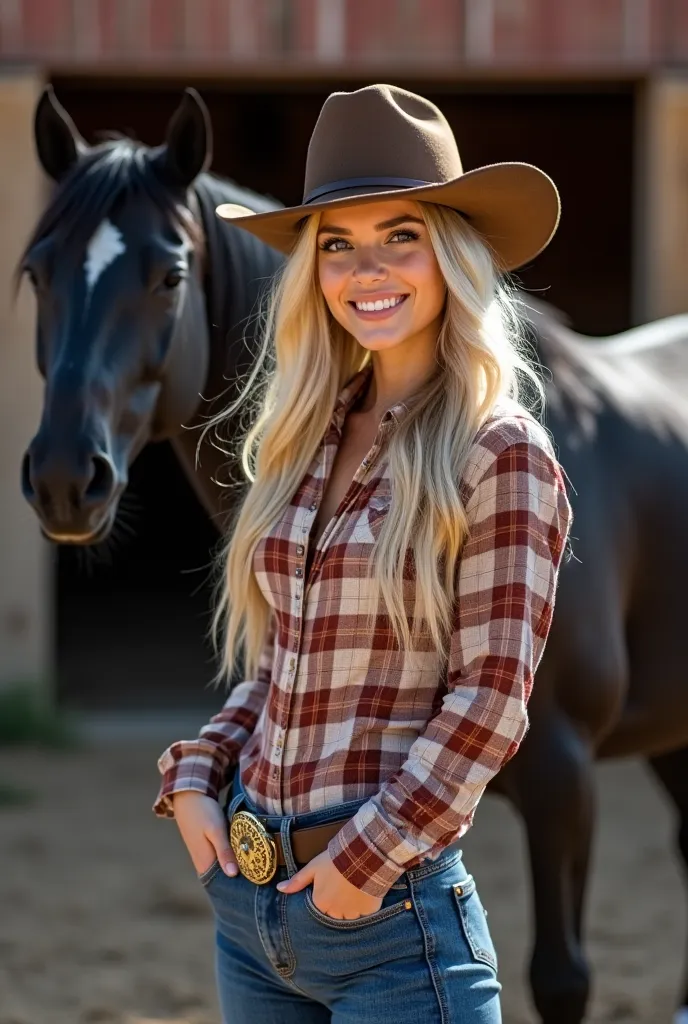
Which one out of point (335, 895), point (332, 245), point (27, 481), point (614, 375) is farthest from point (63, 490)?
point (614, 375)

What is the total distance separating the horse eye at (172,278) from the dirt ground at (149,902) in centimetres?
184

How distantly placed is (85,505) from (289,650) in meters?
0.67

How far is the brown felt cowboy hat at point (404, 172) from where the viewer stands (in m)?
1.52

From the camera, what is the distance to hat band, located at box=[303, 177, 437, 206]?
60.2 inches

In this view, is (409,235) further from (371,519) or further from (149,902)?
(149,902)

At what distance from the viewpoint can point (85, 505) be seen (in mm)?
2084

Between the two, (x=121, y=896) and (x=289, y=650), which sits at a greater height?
(x=289, y=650)

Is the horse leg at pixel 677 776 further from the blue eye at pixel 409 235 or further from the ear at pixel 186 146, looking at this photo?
the blue eye at pixel 409 235

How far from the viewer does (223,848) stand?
156 cm

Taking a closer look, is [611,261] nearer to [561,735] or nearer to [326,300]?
[561,735]

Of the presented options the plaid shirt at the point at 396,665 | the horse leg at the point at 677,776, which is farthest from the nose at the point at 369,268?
the horse leg at the point at 677,776

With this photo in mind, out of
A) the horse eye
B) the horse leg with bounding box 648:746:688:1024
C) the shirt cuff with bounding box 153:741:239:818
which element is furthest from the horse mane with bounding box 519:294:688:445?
the shirt cuff with bounding box 153:741:239:818

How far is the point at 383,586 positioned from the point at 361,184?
0.49 metres

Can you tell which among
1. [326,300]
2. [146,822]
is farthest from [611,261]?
[326,300]
